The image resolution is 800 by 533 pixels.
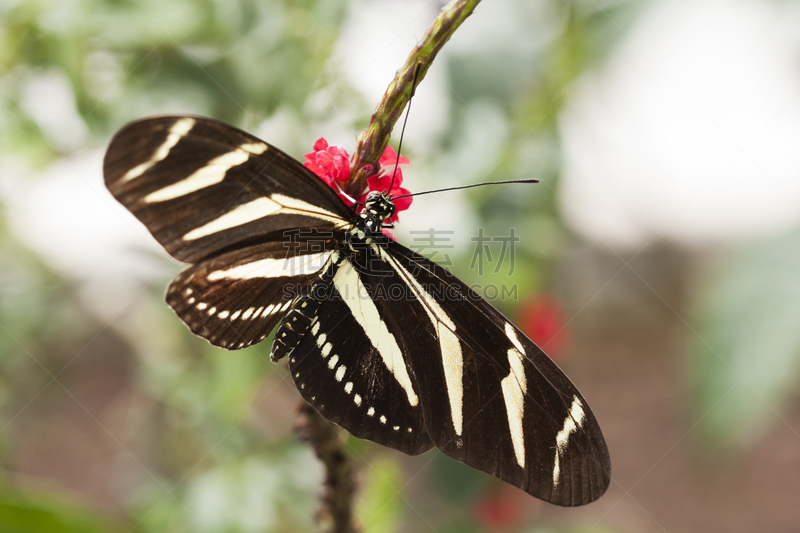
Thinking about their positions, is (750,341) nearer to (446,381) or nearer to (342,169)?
(446,381)

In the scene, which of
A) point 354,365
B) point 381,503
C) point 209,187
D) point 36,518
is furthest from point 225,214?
point 381,503

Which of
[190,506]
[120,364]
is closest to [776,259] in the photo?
[190,506]

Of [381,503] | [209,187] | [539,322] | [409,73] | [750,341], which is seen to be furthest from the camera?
[539,322]

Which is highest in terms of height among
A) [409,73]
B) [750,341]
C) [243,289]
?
[409,73]

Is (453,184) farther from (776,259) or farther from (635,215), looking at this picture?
(635,215)

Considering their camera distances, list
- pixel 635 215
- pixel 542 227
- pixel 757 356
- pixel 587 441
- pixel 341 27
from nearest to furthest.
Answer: pixel 587 441 < pixel 757 356 < pixel 341 27 < pixel 542 227 < pixel 635 215
